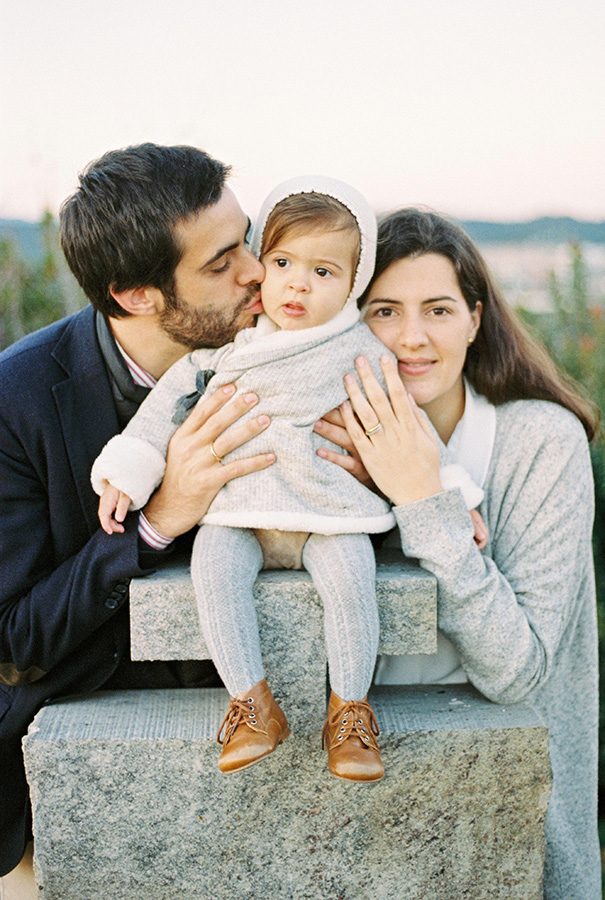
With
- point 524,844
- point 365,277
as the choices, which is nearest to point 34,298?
point 365,277

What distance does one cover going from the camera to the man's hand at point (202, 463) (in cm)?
209

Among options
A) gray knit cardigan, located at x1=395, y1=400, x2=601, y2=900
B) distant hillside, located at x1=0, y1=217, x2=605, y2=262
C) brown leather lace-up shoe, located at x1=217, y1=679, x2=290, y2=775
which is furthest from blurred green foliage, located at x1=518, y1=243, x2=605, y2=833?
brown leather lace-up shoe, located at x1=217, y1=679, x2=290, y2=775

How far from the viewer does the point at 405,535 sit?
211 centimetres

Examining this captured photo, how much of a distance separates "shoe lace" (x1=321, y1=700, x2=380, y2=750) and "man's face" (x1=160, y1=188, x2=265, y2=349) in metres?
1.10

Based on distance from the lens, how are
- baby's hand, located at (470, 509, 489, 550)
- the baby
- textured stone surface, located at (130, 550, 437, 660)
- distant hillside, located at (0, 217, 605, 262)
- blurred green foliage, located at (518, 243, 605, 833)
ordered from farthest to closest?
distant hillside, located at (0, 217, 605, 262) → blurred green foliage, located at (518, 243, 605, 833) → baby's hand, located at (470, 509, 489, 550) → textured stone surface, located at (130, 550, 437, 660) → the baby

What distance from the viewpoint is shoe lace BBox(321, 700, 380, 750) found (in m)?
1.82

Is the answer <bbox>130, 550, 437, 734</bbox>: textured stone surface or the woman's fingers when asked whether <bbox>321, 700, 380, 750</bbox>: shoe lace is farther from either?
the woman's fingers

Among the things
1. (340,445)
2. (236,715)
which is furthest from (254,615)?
(340,445)

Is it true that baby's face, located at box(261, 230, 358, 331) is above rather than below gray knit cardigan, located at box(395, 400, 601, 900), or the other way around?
above

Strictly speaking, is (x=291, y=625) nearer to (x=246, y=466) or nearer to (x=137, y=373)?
(x=246, y=466)

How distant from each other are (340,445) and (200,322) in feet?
1.90

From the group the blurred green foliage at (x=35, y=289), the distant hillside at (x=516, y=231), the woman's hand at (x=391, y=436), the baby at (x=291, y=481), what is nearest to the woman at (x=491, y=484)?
the woman's hand at (x=391, y=436)

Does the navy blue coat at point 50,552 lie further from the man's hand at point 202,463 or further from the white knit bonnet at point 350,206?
the white knit bonnet at point 350,206

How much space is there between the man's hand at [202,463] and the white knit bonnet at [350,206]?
51cm
